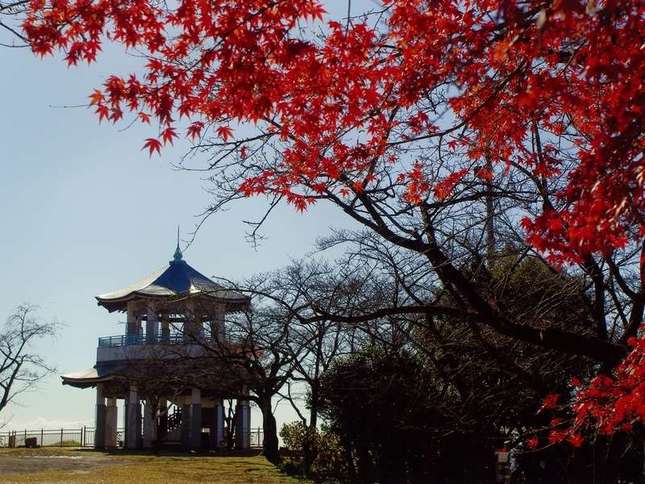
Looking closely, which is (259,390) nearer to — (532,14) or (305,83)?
(305,83)

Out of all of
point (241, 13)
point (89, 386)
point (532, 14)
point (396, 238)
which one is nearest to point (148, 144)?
point (241, 13)

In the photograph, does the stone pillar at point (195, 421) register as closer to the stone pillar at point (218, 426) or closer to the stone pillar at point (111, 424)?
the stone pillar at point (218, 426)

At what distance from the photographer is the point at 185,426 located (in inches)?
1494

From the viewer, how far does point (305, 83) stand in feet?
27.5

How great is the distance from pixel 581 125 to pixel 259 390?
19993 mm

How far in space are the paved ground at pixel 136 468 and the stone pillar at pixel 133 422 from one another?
4554mm

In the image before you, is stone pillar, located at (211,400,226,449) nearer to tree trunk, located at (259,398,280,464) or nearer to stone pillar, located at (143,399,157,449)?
stone pillar, located at (143,399,157,449)

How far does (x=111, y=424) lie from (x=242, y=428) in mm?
6569

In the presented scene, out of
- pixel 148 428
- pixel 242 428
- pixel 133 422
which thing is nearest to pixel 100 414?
pixel 133 422

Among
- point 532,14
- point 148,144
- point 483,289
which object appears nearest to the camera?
point 532,14

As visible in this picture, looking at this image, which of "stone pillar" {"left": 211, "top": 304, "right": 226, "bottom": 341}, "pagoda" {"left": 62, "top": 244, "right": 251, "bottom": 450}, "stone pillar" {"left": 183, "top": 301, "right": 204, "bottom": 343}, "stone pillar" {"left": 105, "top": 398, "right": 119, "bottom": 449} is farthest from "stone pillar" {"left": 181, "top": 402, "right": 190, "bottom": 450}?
"stone pillar" {"left": 211, "top": 304, "right": 226, "bottom": 341}

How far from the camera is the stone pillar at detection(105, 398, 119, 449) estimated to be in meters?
39.4

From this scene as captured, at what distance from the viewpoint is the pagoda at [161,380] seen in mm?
31547

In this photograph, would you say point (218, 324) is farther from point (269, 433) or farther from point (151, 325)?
point (151, 325)
